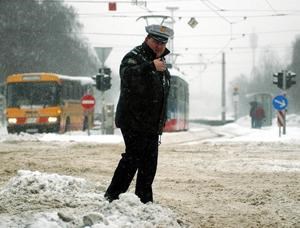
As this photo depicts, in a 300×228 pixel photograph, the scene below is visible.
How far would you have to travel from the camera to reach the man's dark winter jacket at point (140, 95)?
5.77 metres

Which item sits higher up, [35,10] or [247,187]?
[35,10]

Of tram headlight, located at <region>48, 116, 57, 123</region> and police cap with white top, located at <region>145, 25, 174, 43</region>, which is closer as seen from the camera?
police cap with white top, located at <region>145, 25, 174, 43</region>

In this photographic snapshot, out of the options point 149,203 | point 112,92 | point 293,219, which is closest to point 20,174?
point 149,203

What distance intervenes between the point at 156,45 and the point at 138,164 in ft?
3.68

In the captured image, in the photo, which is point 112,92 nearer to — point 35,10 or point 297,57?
point 297,57

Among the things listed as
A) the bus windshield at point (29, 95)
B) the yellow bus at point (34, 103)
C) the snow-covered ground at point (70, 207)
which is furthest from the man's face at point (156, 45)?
the bus windshield at point (29, 95)

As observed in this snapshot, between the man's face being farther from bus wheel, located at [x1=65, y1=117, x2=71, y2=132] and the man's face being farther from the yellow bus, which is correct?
bus wheel, located at [x1=65, y1=117, x2=71, y2=132]

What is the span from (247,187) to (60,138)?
16.1m

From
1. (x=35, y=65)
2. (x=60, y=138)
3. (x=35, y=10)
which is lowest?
(x=60, y=138)

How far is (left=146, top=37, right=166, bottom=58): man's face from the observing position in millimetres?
5928

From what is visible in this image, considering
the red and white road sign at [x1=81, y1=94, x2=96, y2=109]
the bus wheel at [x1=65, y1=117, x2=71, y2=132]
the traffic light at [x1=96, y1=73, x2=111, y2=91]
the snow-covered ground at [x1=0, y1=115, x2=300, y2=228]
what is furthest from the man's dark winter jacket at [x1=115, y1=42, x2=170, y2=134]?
the bus wheel at [x1=65, y1=117, x2=71, y2=132]

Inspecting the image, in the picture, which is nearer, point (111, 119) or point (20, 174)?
point (20, 174)

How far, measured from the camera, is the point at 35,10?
194 ft

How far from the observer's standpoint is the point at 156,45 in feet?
19.5
